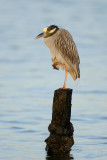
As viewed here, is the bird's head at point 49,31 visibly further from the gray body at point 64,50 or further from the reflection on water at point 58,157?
the reflection on water at point 58,157

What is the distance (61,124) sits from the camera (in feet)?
41.0

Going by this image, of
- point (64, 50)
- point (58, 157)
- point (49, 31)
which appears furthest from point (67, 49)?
point (58, 157)

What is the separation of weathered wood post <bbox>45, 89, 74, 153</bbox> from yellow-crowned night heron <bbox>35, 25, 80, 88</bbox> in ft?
3.29

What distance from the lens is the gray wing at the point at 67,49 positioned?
1325 centimetres

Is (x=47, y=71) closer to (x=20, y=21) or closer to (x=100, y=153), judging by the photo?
(x=100, y=153)

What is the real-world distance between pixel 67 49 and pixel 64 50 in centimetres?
8

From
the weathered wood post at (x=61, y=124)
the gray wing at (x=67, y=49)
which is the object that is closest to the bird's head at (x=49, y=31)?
the gray wing at (x=67, y=49)

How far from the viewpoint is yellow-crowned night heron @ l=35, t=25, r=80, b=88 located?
13258 mm

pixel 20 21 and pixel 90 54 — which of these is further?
pixel 20 21

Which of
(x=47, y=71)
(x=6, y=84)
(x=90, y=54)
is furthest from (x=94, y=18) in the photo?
(x=6, y=84)

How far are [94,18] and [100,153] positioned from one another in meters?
24.0

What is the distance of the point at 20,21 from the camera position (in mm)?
37062

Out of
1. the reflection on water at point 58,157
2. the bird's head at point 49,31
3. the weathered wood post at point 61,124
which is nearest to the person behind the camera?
the weathered wood post at point 61,124

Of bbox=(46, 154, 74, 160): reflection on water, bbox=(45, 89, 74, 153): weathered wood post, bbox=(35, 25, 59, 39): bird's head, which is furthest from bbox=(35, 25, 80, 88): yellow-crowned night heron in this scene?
bbox=(46, 154, 74, 160): reflection on water
